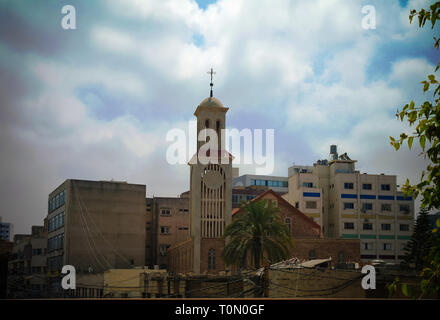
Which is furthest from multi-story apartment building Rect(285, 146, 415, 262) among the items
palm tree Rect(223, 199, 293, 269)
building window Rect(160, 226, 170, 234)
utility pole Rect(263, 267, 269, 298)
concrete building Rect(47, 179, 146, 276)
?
utility pole Rect(263, 267, 269, 298)

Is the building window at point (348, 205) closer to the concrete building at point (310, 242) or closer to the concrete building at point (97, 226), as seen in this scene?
the concrete building at point (310, 242)

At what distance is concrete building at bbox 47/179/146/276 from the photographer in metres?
69.9

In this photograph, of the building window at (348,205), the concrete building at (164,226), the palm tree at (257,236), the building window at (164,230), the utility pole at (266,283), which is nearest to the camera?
the utility pole at (266,283)

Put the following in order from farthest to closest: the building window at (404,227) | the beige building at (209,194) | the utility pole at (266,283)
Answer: the building window at (404,227) < the beige building at (209,194) < the utility pole at (266,283)

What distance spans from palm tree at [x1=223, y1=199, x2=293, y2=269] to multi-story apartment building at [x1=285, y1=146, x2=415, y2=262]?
3484cm

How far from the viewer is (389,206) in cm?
9081

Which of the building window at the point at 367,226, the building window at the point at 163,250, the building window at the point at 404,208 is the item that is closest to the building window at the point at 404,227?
the building window at the point at 404,208

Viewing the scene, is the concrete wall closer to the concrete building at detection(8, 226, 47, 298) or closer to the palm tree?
the concrete building at detection(8, 226, 47, 298)

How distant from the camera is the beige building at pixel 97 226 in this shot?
229 feet

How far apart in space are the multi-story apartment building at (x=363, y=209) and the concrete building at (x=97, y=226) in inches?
1061

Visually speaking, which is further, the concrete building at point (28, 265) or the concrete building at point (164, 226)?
the concrete building at point (164, 226)

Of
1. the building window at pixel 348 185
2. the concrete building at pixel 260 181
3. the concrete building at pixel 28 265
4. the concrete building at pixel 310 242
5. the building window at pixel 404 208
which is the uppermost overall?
the concrete building at pixel 260 181
